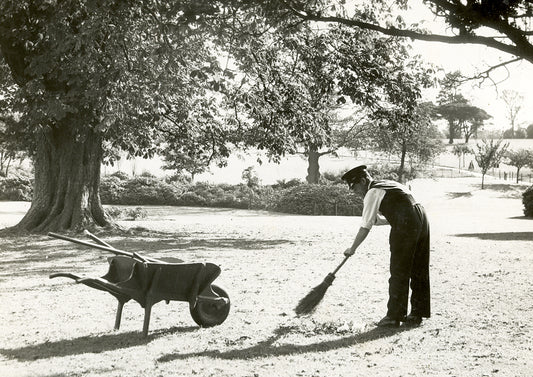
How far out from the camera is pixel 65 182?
1872 cm

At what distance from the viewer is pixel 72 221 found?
18203 millimetres

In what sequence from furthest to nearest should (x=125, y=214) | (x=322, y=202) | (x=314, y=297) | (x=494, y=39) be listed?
1. (x=322, y=202)
2. (x=125, y=214)
3. (x=494, y=39)
4. (x=314, y=297)

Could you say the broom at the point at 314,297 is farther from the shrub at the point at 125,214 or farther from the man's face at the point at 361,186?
the shrub at the point at 125,214

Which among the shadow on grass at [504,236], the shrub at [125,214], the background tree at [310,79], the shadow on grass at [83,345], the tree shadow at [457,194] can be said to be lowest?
the shadow on grass at [83,345]

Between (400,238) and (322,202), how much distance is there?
25029 millimetres

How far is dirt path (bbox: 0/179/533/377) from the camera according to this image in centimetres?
563

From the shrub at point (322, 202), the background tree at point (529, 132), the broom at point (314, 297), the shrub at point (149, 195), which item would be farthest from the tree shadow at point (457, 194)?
the background tree at point (529, 132)

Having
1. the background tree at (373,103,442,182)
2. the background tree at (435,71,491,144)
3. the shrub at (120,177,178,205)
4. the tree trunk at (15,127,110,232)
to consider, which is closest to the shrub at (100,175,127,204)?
the shrub at (120,177,178,205)

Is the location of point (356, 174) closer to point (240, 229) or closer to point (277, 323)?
point (277, 323)

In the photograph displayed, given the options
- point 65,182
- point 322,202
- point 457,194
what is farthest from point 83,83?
point 457,194

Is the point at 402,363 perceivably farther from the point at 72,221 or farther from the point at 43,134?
the point at 43,134

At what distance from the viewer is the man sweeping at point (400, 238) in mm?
6961

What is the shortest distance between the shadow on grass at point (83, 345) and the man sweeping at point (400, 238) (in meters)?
2.15

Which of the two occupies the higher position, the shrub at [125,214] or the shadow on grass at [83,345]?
the shrub at [125,214]
